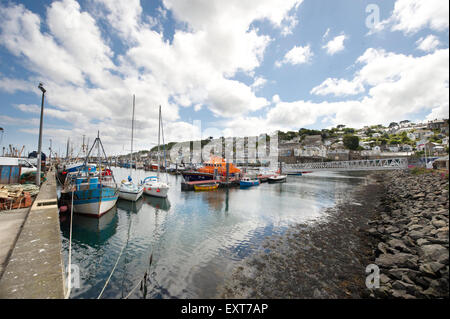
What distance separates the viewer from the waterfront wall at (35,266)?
3.70 metres

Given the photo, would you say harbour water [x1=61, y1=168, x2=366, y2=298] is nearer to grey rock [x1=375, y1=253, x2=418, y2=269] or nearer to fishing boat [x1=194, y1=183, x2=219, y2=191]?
grey rock [x1=375, y1=253, x2=418, y2=269]

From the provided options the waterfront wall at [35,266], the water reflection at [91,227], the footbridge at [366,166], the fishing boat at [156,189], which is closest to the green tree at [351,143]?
the footbridge at [366,166]

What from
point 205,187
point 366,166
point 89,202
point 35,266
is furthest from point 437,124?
point 366,166

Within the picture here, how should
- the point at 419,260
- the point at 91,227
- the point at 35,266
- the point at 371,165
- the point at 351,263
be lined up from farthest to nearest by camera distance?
the point at 371,165
the point at 91,227
the point at 351,263
the point at 419,260
the point at 35,266

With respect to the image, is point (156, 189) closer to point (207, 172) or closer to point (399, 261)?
point (207, 172)

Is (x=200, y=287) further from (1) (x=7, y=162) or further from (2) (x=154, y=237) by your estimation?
(1) (x=7, y=162)

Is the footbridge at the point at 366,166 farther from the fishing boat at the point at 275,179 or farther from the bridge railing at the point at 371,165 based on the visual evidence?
the fishing boat at the point at 275,179

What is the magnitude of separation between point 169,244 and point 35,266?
5073 millimetres

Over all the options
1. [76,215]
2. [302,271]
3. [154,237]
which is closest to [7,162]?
[76,215]

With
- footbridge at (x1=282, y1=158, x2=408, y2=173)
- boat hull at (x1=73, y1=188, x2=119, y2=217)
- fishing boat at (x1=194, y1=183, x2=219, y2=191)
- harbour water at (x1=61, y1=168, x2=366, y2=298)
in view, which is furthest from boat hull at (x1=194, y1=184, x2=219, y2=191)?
footbridge at (x1=282, y1=158, x2=408, y2=173)

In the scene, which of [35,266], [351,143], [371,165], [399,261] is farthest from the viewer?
[351,143]

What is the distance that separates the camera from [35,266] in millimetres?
4492

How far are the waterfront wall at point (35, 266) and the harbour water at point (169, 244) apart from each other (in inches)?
63.6

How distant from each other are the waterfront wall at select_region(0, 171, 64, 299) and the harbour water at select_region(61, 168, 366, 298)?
Result: 63.6 inches
